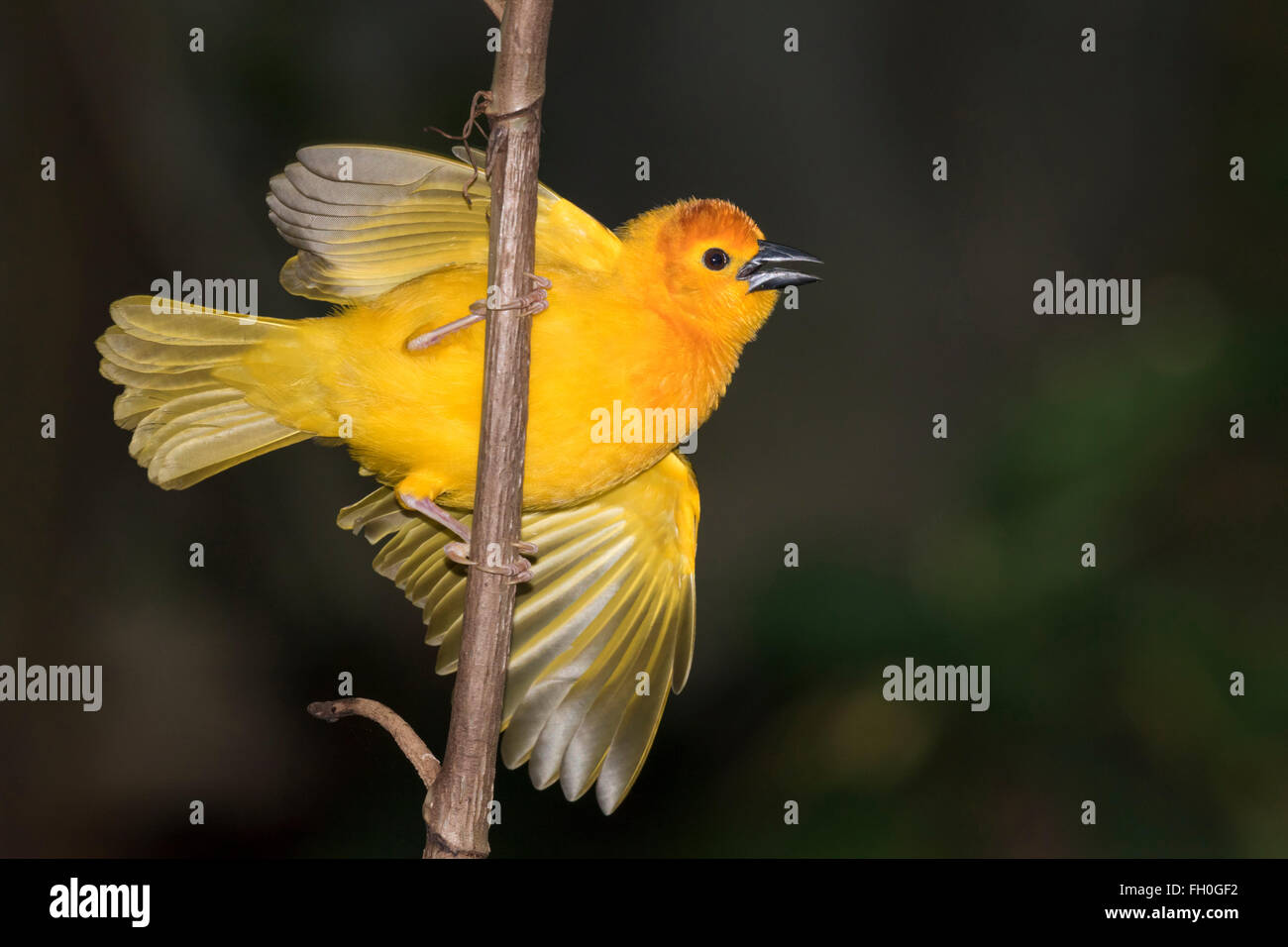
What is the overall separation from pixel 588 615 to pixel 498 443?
1.38 meters

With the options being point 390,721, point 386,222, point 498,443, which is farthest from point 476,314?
point 390,721

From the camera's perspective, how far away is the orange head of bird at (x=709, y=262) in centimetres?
294

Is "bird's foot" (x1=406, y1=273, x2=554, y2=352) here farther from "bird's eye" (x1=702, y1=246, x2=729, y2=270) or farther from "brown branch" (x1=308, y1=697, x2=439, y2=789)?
"brown branch" (x1=308, y1=697, x2=439, y2=789)

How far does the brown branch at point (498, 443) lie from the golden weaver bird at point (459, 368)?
0.64 feet

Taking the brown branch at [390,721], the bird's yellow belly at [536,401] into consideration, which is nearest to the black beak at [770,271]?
the bird's yellow belly at [536,401]

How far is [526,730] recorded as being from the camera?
3236 mm

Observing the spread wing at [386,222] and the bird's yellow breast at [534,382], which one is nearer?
the spread wing at [386,222]

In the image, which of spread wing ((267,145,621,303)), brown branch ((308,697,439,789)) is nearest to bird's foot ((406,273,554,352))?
spread wing ((267,145,621,303))

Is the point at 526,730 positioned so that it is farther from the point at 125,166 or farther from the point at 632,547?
the point at 125,166

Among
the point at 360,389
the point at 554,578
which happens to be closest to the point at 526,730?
the point at 554,578

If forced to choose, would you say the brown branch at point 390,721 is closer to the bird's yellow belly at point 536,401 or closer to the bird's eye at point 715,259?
the bird's yellow belly at point 536,401

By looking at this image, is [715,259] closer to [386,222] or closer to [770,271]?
[770,271]

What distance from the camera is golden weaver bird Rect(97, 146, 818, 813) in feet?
9.11

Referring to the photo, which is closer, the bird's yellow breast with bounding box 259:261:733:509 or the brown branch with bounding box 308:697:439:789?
the brown branch with bounding box 308:697:439:789
